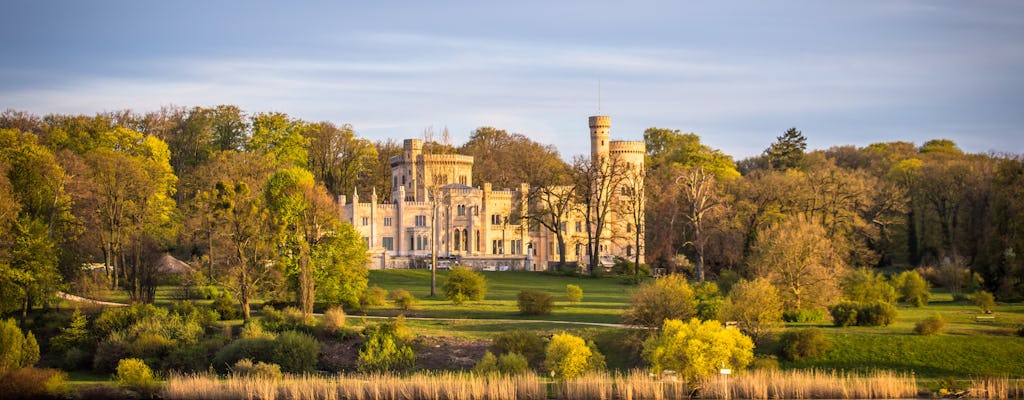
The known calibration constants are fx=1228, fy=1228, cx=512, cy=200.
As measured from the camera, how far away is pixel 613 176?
76938mm

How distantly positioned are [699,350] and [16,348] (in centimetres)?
2219

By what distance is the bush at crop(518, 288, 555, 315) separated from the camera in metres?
47.4

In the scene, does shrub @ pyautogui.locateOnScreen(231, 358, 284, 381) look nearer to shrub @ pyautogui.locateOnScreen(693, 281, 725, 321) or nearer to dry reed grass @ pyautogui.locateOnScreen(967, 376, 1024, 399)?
shrub @ pyautogui.locateOnScreen(693, 281, 725, 321)

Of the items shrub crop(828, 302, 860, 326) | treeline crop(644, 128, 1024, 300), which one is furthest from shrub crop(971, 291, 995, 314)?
shrub crop(828, 302, 860, 326)

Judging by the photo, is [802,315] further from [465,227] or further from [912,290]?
[465,227]

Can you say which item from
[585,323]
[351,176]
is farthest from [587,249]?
[585,323]

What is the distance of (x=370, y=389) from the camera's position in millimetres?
34375

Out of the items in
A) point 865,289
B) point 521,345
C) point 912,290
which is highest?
point 865,289

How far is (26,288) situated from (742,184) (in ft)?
147

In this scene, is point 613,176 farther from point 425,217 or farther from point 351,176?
point 351,176

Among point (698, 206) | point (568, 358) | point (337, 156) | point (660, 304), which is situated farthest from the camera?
point (337, 156)

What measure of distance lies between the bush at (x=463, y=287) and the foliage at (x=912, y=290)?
58.4 ft

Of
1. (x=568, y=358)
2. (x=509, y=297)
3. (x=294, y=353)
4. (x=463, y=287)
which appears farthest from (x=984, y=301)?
(x=294, y=353)

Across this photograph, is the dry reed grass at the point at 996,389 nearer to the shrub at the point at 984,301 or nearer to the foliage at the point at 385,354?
the shrub at the point at 984,301
